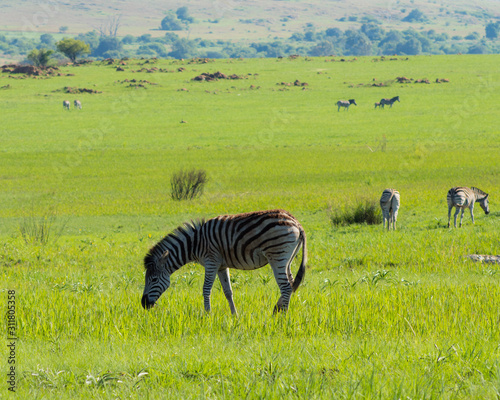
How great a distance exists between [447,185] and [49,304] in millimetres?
28626

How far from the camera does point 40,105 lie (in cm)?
8188

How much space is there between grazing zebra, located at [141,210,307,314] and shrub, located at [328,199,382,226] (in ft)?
46.2

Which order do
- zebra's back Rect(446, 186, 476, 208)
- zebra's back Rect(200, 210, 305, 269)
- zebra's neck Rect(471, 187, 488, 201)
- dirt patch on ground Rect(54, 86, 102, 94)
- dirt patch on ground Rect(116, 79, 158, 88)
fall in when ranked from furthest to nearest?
dirt patch on ground Rect(116, 79, 158, 88) < dirt patch on ground Rect(54, 86, 102, 94) < zebra's neck Rect(471, 187, 488, 201) < zebra's back Rect(446, 186, 476, 208) < zebra's back Rect(200, 210, 305, 269)

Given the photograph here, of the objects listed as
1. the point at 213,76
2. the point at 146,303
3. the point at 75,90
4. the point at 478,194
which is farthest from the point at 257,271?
the point at 213,76

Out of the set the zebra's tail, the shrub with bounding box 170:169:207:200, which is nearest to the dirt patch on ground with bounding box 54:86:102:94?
the shrub with bounding box 170:169:207:200

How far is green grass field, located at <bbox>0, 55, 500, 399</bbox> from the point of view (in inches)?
220

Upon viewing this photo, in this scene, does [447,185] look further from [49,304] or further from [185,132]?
[185,132]

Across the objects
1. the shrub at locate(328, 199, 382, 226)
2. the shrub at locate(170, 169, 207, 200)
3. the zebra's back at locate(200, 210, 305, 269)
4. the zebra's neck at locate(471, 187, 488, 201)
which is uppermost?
the zebra's back at locate(200, 210, 305, 269)

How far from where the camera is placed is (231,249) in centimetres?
833

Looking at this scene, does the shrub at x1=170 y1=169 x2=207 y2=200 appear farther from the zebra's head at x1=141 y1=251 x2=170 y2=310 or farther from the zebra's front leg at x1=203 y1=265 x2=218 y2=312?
the zebra's front leg at x1=203 y1=265 x2=218 y2=312

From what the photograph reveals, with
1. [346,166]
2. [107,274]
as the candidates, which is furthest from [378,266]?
[346,166]

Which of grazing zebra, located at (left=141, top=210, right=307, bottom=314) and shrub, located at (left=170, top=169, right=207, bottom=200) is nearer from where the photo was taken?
grazing zebra, located at (left=141, top=210, right=307, bottom=314)

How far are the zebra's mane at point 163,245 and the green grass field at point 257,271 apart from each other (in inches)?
29.2

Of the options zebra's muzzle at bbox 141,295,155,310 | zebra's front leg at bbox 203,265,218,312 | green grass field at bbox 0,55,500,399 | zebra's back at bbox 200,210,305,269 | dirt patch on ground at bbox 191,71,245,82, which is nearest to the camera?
green grass field at bbox 0,55,500,399
